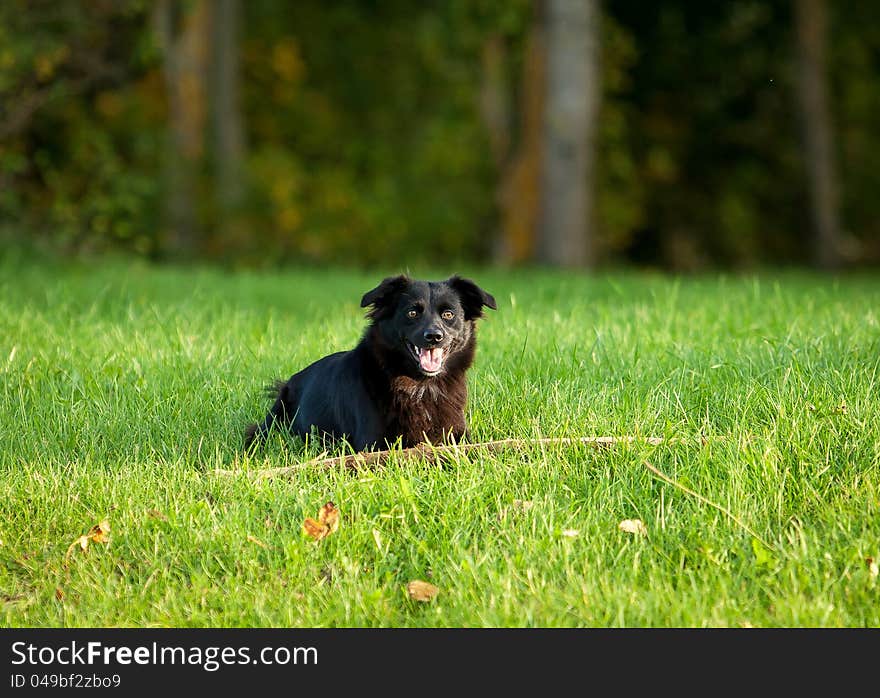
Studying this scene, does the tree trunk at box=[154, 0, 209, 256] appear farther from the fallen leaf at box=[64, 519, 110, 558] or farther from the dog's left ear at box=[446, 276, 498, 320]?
the fallen leaf at box=[64, 519, 110, 558]

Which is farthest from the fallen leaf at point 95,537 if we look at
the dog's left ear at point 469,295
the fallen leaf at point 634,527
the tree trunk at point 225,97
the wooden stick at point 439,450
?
the tree trunk at point 225,97

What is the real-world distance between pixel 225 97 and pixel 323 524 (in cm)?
2001

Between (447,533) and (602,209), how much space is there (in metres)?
24.6

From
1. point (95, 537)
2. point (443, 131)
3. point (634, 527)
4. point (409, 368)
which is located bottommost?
point (95, 537)

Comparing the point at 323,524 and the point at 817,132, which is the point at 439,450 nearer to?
the point at 323,524

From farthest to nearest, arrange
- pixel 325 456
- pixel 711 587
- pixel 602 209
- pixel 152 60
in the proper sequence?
pixel 602 209, pixel 152 60, pixel 325 456, pixel 711 587

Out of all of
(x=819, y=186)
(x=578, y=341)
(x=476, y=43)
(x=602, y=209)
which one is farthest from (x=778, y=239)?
(x=578, y=341)

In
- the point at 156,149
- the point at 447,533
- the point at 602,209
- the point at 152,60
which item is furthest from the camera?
the point at 602,209

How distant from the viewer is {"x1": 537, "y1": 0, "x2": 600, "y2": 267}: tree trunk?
55.5ft

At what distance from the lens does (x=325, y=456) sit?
19.7 ft

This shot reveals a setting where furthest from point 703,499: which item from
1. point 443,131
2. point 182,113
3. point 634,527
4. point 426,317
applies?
point 443,131

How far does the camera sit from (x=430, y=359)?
19.7 ft

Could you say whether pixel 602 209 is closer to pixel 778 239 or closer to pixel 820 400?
pixel 778 239

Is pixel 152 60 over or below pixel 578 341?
over
